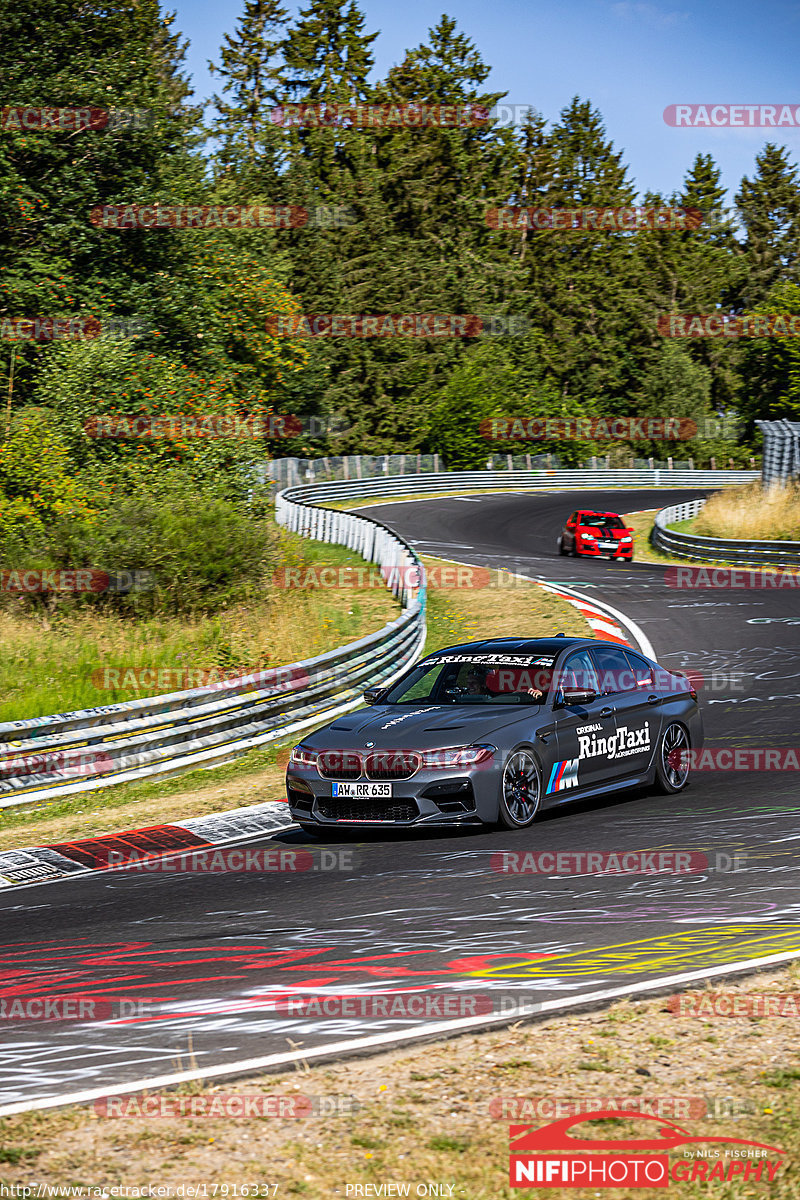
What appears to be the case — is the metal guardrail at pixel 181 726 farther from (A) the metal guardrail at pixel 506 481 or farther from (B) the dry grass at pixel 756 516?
(A) the metal guardrail at pixel 506 481

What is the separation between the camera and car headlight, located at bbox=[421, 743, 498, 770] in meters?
9.44

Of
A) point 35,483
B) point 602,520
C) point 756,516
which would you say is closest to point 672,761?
point 35,483

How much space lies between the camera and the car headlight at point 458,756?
9.44m

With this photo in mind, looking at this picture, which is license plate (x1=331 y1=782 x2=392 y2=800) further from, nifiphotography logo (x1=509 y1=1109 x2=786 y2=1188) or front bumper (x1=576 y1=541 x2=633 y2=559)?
front bumper (x1=576 y1=541 x2=633 y2=559)

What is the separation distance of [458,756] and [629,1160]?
5362mm

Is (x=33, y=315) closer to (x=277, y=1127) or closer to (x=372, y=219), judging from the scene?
(x=277, y=1127)

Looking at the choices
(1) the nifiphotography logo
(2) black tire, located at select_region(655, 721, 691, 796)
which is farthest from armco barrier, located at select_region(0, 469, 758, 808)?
(1) the nifiphotography logo

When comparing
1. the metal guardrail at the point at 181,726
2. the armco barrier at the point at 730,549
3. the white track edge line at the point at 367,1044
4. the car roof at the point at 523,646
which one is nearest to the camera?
the white track edge line at the point at 367,1044

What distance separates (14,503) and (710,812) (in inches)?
725

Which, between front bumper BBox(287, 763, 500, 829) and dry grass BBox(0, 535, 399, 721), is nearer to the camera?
front bumper BBox(287, 763, 500, 829)

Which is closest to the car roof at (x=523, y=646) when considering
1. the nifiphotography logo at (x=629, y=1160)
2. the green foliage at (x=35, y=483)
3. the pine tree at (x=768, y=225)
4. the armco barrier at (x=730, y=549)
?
the nifiphotography logo at (x=629, y=1160)

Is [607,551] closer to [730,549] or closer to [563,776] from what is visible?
[730,549]

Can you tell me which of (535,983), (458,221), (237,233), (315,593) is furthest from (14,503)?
(458,221)

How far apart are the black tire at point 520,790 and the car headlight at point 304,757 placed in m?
1.44
